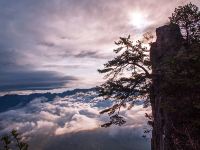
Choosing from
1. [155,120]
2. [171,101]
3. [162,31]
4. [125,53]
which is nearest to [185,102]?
[171,101]

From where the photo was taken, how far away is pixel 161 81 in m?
22.7

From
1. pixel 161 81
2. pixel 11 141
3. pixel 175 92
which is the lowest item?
pixel 11 141

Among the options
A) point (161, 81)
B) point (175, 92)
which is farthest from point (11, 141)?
point (161, 81)

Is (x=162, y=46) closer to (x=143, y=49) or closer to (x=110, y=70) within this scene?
(x=143, y=49)

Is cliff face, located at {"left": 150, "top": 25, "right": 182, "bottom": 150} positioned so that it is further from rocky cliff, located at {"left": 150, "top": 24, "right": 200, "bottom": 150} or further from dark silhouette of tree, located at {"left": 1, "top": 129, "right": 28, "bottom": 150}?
dark silhouette of tree, located at {"left": 1, "top": 129, "right": 28, "bottom": 150}

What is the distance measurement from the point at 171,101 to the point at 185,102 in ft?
3.37

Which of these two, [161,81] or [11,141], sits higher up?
[161,81]

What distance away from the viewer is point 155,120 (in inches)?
945

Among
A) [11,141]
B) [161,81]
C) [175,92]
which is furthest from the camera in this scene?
[161,81]

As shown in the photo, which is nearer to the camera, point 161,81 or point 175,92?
point 175,92

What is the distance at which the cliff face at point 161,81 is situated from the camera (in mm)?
21341

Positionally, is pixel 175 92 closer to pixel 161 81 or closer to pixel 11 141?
pixel 161 81

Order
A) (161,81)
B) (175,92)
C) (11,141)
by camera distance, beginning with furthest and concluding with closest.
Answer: (161,81) → (175,92) → (11,141)

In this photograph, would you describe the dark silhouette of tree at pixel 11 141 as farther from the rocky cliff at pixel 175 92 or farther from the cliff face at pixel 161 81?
the cliff face at pixel 161 81
